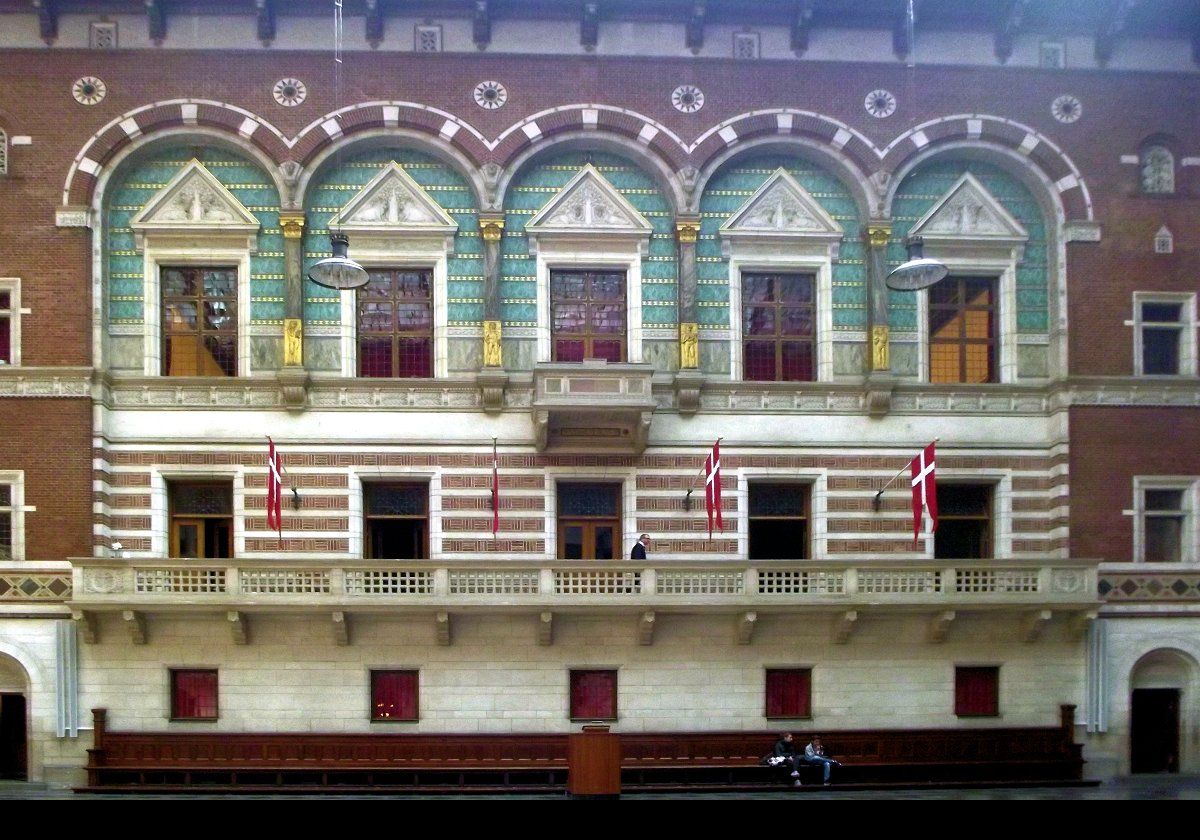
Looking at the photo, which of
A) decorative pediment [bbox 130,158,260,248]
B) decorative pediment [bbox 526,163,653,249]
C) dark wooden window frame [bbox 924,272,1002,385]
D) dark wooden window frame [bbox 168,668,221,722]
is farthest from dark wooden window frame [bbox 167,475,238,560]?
dark wooden window frame [bbox 924,272,1002,385]

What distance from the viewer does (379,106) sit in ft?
83.5

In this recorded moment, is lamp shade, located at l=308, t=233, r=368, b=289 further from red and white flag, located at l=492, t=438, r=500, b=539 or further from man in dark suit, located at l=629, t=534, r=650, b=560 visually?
man in dark suit, located at l=629, t=534, r=650, b=560

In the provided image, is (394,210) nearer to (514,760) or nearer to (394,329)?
(394,329)

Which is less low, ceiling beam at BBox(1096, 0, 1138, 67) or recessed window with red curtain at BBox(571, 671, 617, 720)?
ceiling beam at BBox(1096, 0, 1138, 67)

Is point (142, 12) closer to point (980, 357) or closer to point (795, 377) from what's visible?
point (795, 377)

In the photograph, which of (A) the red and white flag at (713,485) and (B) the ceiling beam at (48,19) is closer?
(A) the red and white flag at (713,485)

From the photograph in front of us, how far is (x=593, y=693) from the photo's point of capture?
24.8m

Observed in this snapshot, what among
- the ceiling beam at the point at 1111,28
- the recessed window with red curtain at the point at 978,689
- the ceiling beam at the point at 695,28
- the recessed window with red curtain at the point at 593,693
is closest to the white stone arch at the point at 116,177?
the ceiling beam at the point at 695,28

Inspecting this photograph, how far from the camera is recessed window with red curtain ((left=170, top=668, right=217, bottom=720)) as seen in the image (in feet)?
80.5

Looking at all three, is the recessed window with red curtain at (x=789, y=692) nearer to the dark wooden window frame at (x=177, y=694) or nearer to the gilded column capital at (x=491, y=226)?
the gilded column capital at (x=491, y=226)

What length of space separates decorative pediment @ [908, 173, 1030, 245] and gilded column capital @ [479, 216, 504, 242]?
9300 millimetres

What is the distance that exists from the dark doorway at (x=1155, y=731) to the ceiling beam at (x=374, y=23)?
22.1 meters

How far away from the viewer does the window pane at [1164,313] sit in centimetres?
2623

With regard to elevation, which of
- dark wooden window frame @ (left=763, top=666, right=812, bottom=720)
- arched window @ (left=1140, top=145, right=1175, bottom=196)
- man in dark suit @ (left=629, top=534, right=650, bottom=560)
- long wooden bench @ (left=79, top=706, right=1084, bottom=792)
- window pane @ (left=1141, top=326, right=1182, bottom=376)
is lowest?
long wooden bench @ (left=79, top=706, right=1084, bottom=792)
